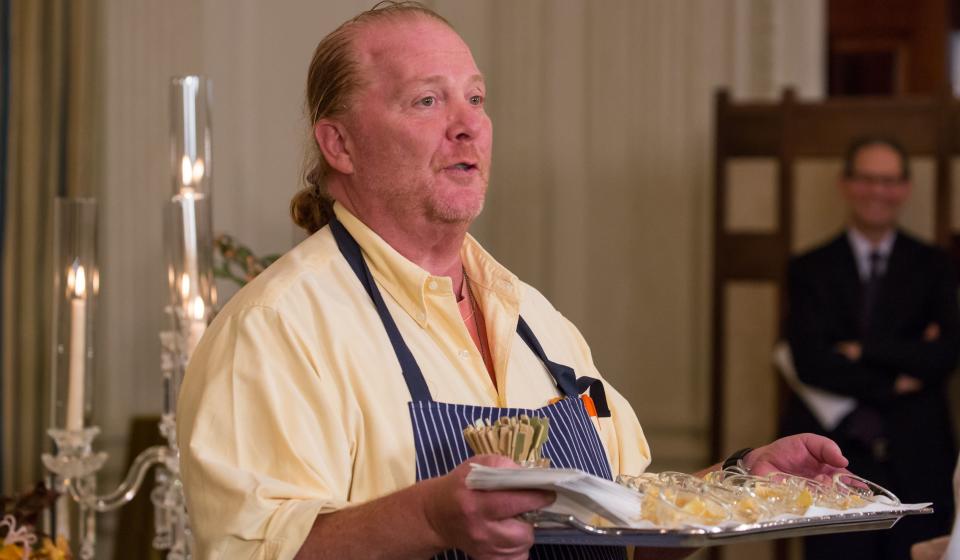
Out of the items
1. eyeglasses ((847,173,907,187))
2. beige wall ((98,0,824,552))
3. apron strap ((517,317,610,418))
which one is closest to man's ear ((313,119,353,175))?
apron strap ((517,317,610,418))

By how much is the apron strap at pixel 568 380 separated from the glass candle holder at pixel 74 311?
3.44 feet

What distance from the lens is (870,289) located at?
5.06 m

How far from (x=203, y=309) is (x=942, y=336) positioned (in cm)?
319

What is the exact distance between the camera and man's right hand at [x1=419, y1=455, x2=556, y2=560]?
1.40 metres

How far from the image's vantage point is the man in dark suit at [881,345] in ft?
15.9

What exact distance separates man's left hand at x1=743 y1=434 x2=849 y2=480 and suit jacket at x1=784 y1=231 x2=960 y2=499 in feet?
10.2

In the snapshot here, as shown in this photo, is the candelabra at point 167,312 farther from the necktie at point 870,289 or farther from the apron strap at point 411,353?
the necktie at point 870,289

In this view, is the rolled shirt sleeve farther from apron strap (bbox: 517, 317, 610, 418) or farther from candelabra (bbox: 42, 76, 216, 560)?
candelabra (bbox: 42, 76, 216, 560)

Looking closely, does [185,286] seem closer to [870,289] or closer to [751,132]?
[870,289]

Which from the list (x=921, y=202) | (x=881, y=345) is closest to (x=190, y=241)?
(x=881, y=345)

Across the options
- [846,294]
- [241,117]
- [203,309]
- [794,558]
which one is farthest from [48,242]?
[794,558]

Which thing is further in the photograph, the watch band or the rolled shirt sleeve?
the watch band

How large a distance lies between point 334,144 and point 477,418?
0.50 meters

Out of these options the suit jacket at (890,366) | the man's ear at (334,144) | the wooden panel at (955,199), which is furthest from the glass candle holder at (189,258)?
the wooden panel at (955,199)
